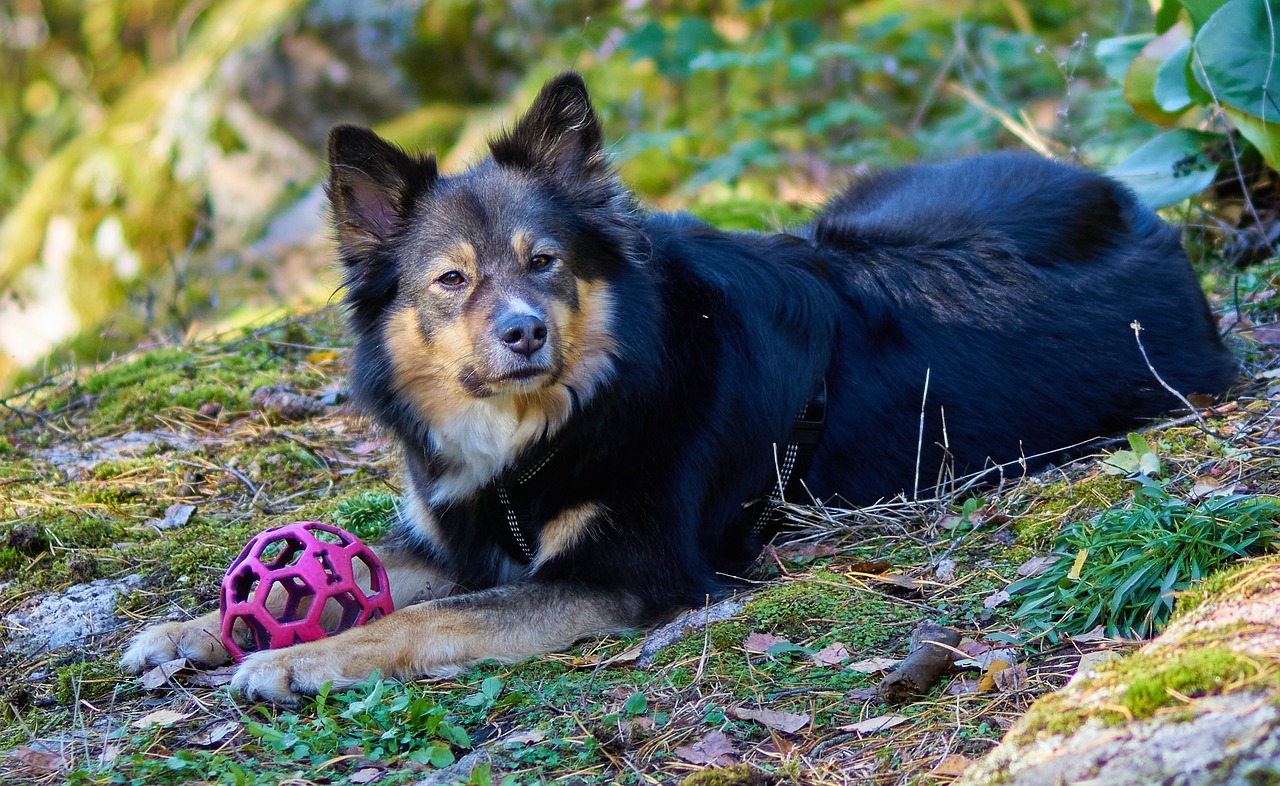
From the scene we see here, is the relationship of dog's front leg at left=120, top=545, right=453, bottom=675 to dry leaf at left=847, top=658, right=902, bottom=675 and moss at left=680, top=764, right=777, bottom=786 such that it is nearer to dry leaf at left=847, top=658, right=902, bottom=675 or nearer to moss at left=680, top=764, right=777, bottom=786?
moss at left=680, top=764, right=777, bottom=786

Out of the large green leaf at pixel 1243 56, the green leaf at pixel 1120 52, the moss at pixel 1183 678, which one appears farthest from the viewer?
the green leaf at pixel 1120 52

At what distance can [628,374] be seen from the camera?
3.45 m

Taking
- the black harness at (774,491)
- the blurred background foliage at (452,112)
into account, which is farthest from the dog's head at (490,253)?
the blurred background foliage at (452,112)

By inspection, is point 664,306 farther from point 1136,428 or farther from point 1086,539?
point 1136,428

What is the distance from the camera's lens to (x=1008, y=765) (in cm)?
193

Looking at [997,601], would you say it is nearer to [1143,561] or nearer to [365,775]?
[1143,561]

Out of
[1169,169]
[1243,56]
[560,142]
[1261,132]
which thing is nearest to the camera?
[560,142]

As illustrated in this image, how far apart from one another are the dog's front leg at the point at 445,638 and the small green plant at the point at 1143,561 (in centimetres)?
120

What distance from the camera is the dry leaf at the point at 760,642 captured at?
9.58 ft

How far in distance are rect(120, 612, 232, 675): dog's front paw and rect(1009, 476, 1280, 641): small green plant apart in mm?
2262

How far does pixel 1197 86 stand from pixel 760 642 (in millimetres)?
3484

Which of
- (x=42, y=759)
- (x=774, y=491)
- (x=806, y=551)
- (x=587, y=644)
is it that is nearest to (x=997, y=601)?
(x=806, y=551)

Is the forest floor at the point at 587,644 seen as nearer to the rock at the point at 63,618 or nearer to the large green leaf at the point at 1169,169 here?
the rock at the point at 63,618

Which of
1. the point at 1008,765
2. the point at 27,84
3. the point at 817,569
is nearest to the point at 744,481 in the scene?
the point at 817,569
